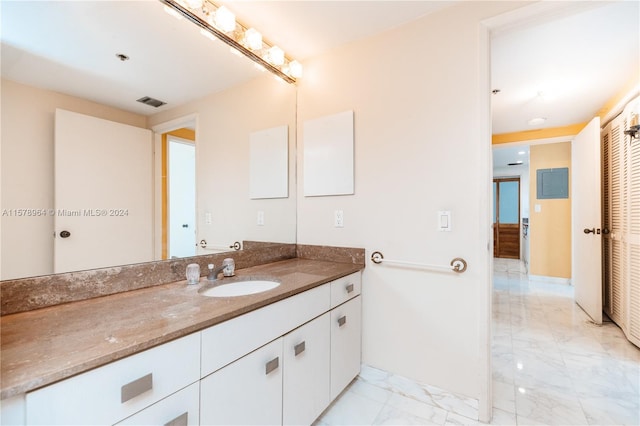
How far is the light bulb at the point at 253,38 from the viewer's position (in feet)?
5.58

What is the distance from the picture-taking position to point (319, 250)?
203cm

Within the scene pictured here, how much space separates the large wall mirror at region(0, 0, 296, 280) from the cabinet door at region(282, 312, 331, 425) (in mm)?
735

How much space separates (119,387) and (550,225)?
5542 mm

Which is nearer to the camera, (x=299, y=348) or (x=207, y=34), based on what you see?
(x=299, y=348)

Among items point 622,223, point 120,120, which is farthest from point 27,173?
point 622,223

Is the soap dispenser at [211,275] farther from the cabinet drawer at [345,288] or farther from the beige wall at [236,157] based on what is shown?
the cabinet drawer at [345,288]

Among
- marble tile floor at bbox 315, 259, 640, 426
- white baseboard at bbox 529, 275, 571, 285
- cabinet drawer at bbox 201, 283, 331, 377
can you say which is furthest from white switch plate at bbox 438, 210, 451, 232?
white baseboard at bbox 529, 275, 571, 285

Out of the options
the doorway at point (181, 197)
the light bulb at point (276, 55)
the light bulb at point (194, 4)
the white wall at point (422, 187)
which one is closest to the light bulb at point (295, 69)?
the light bulb at point (276, 55)

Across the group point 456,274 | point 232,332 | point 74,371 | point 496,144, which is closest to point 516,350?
point 456,274

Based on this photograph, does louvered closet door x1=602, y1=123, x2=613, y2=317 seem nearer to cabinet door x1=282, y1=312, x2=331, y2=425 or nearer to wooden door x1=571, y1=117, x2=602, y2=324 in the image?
wooden door x1=571, y1=117, x2=602, y2=324

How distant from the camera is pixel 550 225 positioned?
4.39m

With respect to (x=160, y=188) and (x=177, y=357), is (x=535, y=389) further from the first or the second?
(x=160, y=188)

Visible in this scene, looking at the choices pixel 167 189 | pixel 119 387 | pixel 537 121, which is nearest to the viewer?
pixel 119 387

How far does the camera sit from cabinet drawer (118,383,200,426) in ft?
2.34
